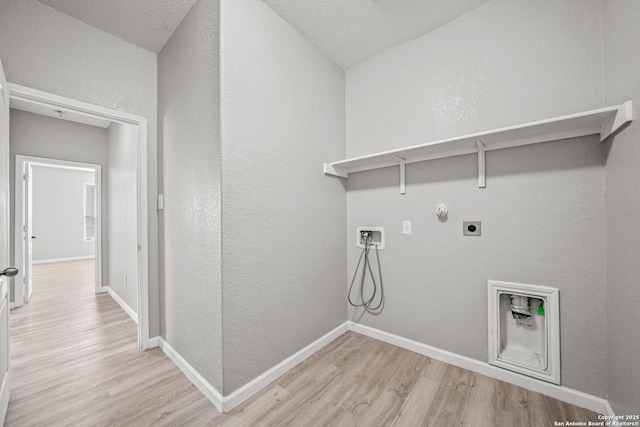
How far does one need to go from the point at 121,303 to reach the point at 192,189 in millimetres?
2615

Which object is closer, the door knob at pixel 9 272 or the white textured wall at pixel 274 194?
the door knob at pixel 9 272

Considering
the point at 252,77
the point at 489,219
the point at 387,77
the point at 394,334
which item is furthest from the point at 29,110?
the point at 489,219

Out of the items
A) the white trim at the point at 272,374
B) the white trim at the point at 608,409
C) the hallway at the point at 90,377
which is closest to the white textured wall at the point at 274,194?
the white trim at the point at 272,374

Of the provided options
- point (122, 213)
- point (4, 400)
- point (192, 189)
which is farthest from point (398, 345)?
point (122, 213)

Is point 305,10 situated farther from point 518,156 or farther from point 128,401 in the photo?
point 128,401

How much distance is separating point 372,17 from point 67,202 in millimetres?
8705

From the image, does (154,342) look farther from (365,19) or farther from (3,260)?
(365,19)

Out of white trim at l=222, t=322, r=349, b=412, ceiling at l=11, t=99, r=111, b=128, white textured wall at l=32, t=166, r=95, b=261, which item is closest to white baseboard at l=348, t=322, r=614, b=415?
white trim at l=222, t=322, r=349, b=412

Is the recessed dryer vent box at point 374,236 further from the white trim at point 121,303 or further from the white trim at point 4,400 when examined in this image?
the white trim at point 121,303

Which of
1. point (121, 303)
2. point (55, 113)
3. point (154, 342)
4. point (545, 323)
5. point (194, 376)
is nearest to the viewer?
point (545, 323)

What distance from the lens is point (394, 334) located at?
7.11ft

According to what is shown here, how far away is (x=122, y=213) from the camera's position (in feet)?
10.5

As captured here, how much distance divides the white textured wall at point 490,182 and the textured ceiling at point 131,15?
1.63m

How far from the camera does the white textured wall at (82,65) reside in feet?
5.25
